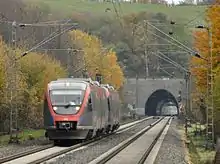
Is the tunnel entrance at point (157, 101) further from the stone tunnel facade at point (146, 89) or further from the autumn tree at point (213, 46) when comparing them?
the autumn tree at point (213, 46)

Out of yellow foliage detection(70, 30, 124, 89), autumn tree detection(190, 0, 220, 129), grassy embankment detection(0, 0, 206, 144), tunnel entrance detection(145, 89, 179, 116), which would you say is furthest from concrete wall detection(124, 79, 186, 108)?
autumn tree detection(190, 0, 220, 129)

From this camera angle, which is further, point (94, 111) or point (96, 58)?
point (96, 58)

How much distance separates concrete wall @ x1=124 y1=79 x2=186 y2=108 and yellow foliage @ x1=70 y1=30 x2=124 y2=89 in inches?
994

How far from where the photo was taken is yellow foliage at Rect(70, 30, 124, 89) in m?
89.6

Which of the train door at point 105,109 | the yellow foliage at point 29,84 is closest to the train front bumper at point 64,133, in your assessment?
the train door at point 105,109

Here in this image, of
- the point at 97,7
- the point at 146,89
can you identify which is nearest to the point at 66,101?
the point at 97,7

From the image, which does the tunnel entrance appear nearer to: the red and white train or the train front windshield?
the red and white train

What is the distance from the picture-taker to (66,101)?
40.4 meters

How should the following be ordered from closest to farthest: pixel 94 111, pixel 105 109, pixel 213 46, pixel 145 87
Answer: pixel 94 111 < pixel 213 46 < pixel 105 109 < pixel 145 87

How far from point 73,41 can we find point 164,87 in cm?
5427

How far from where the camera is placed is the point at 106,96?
171 feet

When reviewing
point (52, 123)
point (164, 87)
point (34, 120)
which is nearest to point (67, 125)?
point (52, 123)

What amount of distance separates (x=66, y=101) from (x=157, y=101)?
415ft

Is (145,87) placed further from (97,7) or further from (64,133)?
(64,133)
